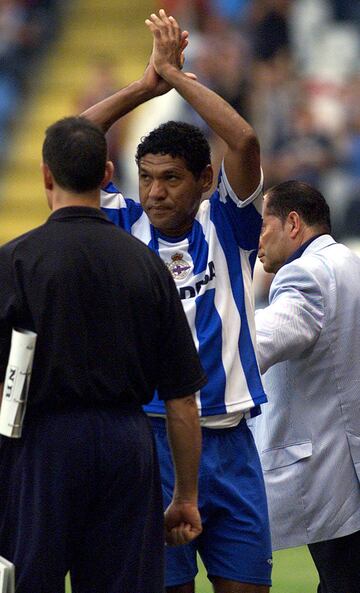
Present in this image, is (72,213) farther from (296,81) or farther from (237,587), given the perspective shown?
(296,81)

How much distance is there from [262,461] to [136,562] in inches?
57.6

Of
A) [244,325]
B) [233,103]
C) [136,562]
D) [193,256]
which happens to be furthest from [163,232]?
[233,103]

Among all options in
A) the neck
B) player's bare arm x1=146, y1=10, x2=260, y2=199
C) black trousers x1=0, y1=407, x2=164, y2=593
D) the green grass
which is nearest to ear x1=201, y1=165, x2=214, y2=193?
player's bare arm x1=146, y1=10, x2=260, y2=199

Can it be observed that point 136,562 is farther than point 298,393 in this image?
No

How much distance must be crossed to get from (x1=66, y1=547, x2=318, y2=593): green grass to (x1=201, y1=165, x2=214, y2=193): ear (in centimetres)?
293

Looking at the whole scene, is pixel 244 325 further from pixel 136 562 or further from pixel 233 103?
pixel 233 103

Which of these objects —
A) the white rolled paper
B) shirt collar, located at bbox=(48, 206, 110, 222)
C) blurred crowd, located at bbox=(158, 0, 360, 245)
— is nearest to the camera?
the white rolled paper

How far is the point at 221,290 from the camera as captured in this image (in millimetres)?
4188

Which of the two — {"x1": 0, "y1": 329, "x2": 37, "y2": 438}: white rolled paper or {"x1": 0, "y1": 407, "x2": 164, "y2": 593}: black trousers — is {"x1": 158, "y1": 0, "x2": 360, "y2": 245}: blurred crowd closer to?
{"x1": 0, "y1": 407, "x2": 164, "y2": 593}: black trousers

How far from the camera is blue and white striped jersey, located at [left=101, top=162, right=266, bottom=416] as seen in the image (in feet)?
13.5

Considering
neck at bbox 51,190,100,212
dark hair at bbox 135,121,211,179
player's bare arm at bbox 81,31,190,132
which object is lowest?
neck at bbox 51,190,100,212

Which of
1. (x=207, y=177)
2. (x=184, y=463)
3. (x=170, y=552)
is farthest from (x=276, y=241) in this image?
(x=184, y=463)

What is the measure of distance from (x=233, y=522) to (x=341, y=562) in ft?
2.66

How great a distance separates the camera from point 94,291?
3.29 metres
